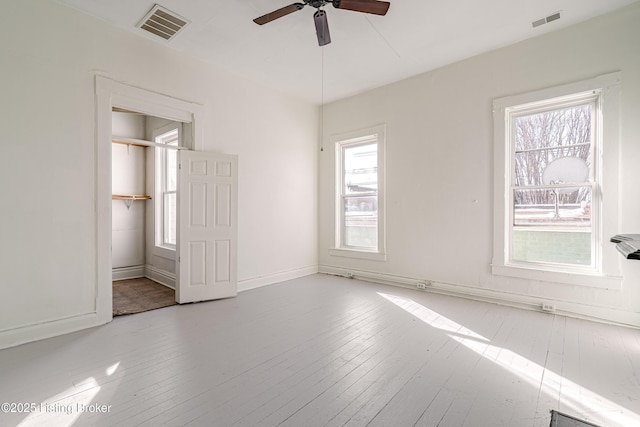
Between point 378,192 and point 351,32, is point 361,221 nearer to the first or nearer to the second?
point 378,192

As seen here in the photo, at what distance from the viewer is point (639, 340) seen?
2.77 meters

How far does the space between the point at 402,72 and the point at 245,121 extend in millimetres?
2566

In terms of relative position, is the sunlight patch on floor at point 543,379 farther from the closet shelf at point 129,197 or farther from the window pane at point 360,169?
the closet shelf at point 129,197

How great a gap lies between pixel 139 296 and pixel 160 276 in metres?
0.88

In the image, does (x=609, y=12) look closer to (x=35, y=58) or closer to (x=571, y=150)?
(x=571, y=150)

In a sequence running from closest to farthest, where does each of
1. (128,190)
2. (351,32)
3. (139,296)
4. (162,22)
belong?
(162,22) → (351,32) → (139,296) → (128,190)

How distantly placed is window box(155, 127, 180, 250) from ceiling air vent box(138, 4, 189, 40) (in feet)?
6.80

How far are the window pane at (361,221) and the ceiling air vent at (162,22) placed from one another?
12.0 ft

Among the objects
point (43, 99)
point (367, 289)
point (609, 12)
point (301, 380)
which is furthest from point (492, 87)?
point (43, 99)

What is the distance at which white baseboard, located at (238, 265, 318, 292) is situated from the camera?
4691 mm

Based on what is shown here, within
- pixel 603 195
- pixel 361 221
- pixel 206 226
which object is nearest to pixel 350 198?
pixel 361 221

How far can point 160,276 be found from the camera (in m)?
5.16

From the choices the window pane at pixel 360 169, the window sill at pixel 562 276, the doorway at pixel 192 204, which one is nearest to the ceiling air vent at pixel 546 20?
the window pane at pixel 360 169

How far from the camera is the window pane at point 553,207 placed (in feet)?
11.2
